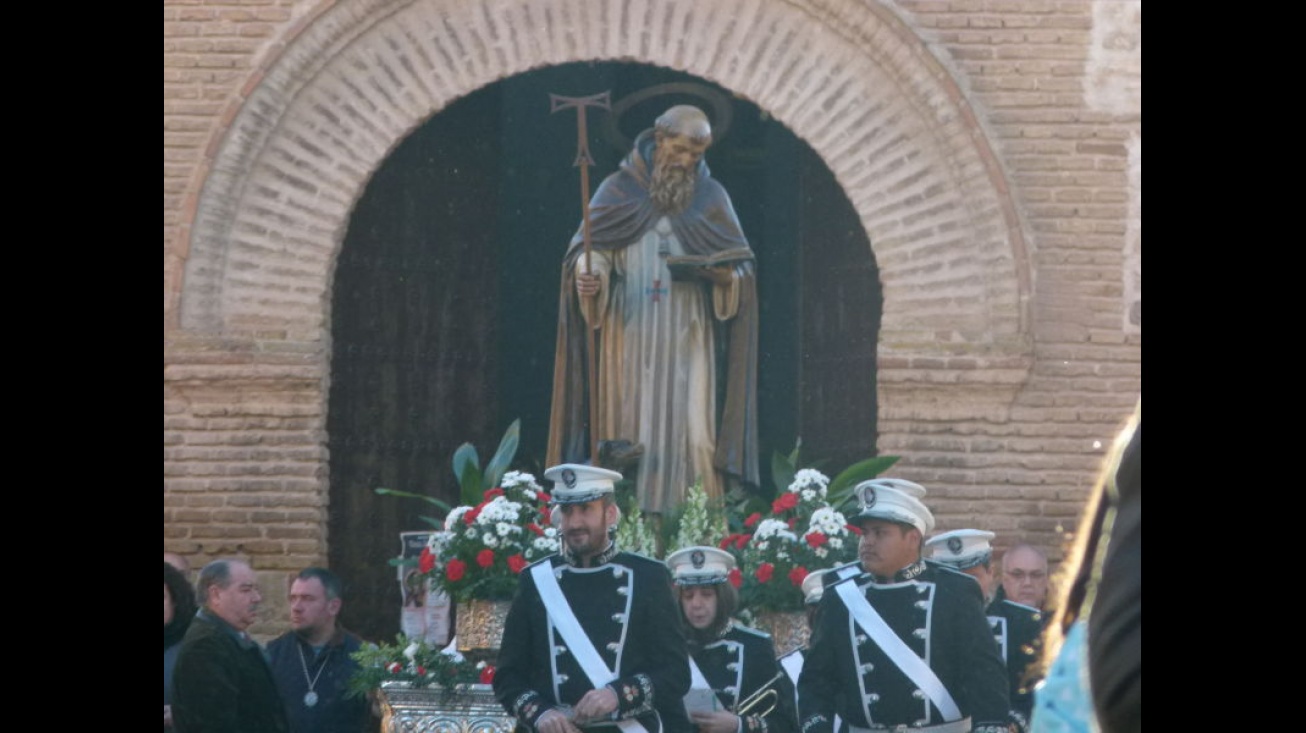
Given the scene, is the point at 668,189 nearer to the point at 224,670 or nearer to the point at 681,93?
the point at 681,93

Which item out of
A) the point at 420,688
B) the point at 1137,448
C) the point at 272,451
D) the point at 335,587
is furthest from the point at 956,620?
the point at 1137,448

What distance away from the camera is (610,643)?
664cm

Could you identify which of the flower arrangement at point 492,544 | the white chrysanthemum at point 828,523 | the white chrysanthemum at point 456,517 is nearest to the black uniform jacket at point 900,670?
the white chrysanthemum at point 828,523

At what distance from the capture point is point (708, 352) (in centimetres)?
809

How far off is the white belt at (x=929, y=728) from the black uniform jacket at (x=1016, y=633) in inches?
17.8

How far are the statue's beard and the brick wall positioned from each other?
1.36ft

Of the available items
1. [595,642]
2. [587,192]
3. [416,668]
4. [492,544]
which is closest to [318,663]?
[416,668]

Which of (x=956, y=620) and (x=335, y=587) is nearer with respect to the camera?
(x=956, y=620)

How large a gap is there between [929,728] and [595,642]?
3.65 feet

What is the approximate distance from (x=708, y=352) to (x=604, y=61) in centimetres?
128

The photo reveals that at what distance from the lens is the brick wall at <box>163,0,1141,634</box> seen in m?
7.82

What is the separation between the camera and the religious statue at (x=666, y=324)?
26.2ft

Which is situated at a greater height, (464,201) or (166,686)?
(464,201)

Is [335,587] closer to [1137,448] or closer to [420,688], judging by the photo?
[420,688]
